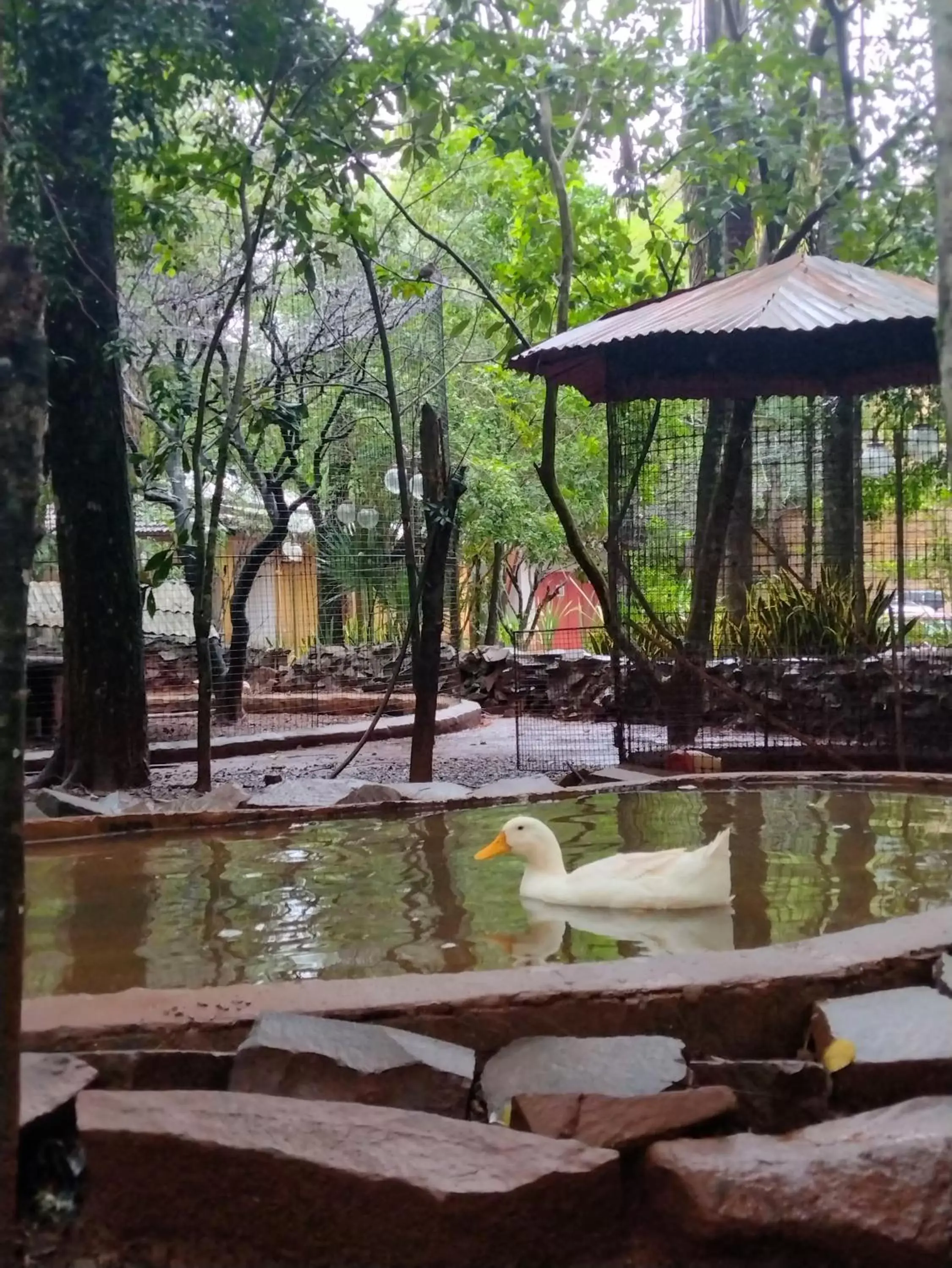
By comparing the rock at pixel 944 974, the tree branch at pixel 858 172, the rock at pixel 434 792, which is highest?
the tree branch at pixel 858 172

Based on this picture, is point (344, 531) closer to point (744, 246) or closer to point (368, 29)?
point (744, 246)

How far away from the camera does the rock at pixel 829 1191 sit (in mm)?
2061

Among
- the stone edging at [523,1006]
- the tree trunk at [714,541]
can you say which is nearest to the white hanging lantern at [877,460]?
the tree trunk at [714,541]

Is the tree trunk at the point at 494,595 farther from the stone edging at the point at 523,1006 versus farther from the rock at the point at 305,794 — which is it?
the stone edging at the point at 523,1006

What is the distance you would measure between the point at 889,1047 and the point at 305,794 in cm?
389

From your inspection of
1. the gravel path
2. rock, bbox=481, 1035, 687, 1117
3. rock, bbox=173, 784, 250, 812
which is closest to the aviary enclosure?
the gravel path

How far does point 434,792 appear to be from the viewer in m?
5.89

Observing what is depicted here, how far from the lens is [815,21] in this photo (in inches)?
393

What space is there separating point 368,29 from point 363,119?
79cm

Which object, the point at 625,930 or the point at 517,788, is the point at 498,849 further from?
the point at 517,788

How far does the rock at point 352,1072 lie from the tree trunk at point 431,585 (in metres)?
4.95

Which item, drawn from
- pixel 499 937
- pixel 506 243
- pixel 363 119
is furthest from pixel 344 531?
pixel 499 937

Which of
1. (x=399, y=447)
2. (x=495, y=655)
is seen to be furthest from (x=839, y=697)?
(x=495, y=655)

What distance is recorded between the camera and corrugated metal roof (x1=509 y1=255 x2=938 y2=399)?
23.4 feet
